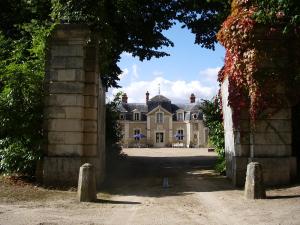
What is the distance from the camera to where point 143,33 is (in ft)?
62.0

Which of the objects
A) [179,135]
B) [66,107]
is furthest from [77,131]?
[179,135]

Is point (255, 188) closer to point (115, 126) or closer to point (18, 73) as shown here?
point (18, 73)

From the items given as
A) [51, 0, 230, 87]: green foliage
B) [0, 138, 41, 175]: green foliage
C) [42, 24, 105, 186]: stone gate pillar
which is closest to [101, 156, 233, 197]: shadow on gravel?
[42, 24, 105, 186]: stone gate pillar

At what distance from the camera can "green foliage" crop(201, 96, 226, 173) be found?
45.6ft

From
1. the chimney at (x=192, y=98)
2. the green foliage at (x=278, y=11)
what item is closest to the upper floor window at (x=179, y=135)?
the chimney at (x=192, y=98)

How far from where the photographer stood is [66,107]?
1088 cm

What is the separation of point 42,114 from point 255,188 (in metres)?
5.64

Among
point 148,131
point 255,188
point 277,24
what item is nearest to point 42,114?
point 255,188

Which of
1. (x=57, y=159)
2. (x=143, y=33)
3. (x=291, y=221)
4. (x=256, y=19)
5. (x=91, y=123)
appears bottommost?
(x=291, y=221)

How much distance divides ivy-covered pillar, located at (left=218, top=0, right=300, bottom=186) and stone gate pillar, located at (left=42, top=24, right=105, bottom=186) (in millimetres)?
3761

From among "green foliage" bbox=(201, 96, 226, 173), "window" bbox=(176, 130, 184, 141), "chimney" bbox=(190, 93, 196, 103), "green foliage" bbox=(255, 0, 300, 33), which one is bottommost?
"green foliage" bbox=(201, 96, 226, 173)

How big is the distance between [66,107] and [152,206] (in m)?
3.66

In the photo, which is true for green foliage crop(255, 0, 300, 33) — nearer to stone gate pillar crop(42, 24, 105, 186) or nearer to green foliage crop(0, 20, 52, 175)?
stone gate pillar crop(42, 24, 105, 186)

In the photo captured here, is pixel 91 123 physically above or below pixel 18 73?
below
